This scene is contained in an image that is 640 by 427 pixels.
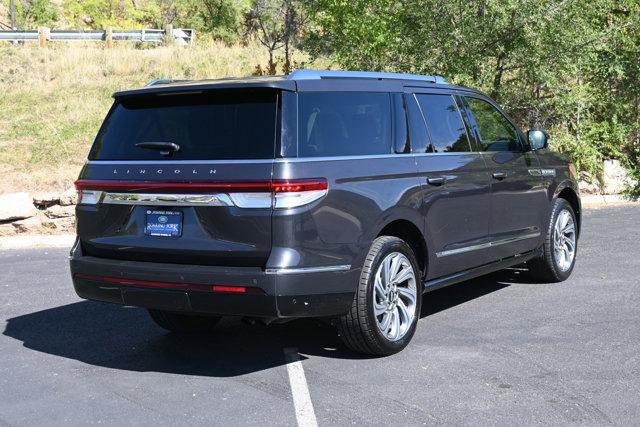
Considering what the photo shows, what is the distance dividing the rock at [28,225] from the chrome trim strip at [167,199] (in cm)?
727

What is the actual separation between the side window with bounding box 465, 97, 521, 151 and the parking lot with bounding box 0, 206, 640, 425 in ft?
4.53

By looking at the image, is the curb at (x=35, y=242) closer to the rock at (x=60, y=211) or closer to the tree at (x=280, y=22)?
the rock at (x=60, y=211)

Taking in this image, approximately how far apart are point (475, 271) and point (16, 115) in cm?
1268

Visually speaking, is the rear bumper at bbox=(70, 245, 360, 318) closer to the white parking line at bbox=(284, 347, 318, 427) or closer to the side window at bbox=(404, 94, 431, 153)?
the white parking line at bbox=(284, 347, 318, 427)

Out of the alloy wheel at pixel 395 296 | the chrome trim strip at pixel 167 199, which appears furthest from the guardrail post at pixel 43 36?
the alloy wheel at pixel 395 296

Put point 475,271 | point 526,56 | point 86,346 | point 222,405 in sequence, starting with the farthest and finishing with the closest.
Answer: point 526,56 → point 475,271 → point 86,346 → point 222,405

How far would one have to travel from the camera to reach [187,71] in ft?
72.6

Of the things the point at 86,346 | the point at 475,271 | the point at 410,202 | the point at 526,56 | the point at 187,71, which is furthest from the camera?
the point at 187,71

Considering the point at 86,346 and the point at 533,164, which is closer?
the point at 86,346

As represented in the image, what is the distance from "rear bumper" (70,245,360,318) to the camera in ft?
16.5

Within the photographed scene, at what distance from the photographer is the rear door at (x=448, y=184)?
20.5 ft

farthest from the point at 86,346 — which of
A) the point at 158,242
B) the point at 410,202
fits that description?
the point at 410,202

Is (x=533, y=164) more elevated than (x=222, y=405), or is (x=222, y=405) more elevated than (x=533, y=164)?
(x=533, y=164)

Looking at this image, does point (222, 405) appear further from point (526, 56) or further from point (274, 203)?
point (526, 56)
